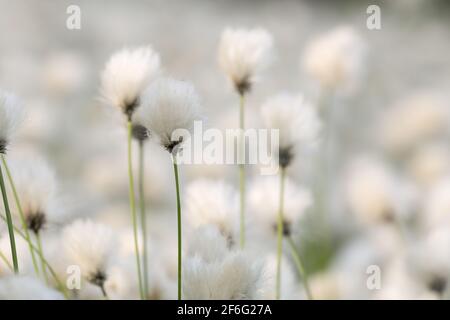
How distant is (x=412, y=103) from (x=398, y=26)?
1.11 meters

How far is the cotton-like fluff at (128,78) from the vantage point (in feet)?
1.60

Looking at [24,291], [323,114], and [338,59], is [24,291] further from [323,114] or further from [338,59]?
[323,114]

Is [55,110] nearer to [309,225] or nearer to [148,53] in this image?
[309,225]

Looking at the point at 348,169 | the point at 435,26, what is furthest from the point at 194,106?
the point at 435,26

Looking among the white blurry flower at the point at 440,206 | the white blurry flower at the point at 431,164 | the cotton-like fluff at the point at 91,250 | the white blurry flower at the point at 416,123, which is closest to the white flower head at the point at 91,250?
the cotton-like fluff at the point at 91,250

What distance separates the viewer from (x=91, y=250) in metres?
0.48

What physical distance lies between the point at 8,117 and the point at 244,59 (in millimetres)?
211

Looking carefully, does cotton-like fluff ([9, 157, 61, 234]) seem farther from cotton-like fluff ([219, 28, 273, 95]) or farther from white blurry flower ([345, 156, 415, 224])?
white blurry flower ([345, 156, 415, 224])

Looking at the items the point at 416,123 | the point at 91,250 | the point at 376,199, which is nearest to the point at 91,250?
the point at 91,250

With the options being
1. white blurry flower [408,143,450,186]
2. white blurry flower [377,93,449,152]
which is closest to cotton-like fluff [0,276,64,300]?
white blurry flower [408,143,450,186]

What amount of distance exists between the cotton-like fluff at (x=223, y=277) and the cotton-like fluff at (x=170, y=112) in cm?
7

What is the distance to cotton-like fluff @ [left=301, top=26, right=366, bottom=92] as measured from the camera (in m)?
0.85

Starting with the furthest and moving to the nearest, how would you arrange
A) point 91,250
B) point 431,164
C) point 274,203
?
point 431,164 → point 274,203 → point 91,250

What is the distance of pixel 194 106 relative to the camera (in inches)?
16.8
